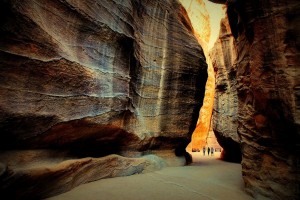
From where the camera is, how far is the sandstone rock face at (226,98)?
37.2 ft

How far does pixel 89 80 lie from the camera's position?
4977 millimetres

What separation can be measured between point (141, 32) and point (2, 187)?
21.4ft

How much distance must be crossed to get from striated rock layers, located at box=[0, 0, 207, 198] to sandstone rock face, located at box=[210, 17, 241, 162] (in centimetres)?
353

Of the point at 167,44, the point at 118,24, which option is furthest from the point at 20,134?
the point at 167,44

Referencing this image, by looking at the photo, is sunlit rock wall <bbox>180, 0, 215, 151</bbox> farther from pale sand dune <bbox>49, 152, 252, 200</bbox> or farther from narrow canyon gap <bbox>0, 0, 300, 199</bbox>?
pale sand dune <bbox>49, 152, 252, 200</bbox>

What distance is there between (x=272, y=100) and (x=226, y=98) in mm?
8682

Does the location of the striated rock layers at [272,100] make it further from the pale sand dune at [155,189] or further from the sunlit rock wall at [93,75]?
the sunlit rock wall at [93,75]

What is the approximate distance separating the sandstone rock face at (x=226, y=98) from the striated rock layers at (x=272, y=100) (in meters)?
6.63

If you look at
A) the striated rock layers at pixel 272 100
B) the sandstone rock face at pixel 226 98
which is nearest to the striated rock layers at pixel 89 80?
the striated rock layers at pixel 272 100

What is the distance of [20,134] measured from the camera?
3809 millimetres

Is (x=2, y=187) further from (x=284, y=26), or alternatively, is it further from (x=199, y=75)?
(x=199, y=75)

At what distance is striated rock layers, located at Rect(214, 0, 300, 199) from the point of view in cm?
357

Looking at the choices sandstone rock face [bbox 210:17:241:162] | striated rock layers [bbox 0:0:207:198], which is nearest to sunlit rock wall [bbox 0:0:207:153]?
striated rock layers [bbox 0:0:207:198]

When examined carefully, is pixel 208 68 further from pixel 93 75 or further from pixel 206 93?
pixel 93 75
